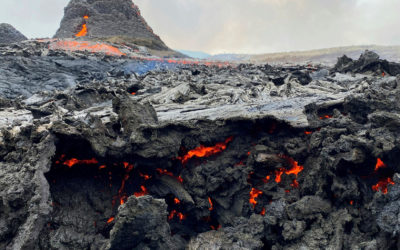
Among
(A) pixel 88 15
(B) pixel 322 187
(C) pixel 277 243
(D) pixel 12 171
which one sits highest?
(A) pixel 88 15

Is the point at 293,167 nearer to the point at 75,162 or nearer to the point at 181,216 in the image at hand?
the point at 181,216

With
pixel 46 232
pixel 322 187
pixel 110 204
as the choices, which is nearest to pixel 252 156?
pixel 322 187

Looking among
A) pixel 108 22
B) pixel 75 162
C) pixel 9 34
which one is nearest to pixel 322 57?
pixel 108 22

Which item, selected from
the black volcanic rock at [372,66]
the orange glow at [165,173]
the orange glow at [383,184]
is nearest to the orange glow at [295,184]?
the orange glow at [383,184]

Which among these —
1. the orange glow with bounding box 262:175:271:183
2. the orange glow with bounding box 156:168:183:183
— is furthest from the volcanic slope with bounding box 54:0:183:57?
the orange glow with bounding box 262:175:271:183

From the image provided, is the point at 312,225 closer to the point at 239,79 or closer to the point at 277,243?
the point at 277,243

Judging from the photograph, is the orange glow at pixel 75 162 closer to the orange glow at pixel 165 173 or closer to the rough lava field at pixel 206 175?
the rough lava field at pixel 206 175

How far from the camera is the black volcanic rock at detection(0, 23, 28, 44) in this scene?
3697 cm

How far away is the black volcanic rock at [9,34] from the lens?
1455 inches

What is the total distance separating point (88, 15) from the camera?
43875mm

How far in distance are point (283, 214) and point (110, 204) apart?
3878 mm

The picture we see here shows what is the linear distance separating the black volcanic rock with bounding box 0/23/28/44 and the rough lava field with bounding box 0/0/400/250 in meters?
33.8

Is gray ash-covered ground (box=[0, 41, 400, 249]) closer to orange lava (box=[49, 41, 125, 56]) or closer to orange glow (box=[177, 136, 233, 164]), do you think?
orange glow (box=[177, 136, 233, 164])

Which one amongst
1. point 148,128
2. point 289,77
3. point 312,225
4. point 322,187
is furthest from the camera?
point 289,77
